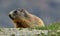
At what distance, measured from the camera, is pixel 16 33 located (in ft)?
23.3

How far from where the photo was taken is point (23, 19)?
45.2 feet

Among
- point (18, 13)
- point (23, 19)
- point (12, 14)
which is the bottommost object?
point (23, 19)

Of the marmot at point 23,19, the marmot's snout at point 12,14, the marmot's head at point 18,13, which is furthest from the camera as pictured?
the marmot's head at point 18,13

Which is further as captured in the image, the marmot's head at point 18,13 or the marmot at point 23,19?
the marmot's head at point 18,13

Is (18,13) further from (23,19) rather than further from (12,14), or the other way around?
(23,19)

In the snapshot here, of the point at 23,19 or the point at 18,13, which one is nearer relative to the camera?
the point at 23,19

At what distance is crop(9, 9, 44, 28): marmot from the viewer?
522 inches

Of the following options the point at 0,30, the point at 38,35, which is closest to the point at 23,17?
the point at 0,30

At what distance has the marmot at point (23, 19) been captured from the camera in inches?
522

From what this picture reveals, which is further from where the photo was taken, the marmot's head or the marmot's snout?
the marmot's head

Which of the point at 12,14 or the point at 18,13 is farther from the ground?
the point at 18,13

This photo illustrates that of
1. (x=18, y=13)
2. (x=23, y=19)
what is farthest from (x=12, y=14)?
(x=23, y=19)

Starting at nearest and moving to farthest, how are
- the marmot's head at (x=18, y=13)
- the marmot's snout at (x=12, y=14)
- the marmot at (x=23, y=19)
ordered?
the marmot at (x=23, y=19), the marmot's snout at (x=12, y=14), the marmot's head at (x=18, y=13)

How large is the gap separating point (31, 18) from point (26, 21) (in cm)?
37
